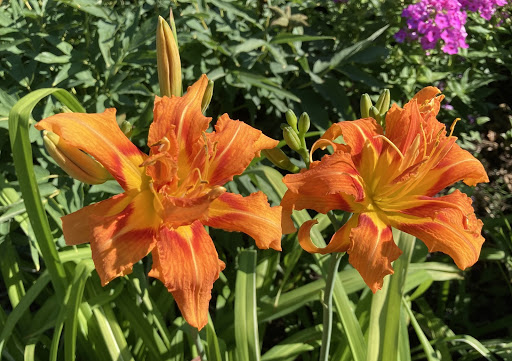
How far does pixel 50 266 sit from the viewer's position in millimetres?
1204

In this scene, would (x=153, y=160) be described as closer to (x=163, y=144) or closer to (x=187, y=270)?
(x=163, y=144)

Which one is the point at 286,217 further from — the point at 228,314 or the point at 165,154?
the point at 228,314

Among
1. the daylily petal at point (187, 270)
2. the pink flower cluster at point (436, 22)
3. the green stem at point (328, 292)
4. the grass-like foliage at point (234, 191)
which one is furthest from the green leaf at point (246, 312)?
the pink flower cluster at point (436, 22)

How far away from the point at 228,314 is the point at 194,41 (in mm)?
939

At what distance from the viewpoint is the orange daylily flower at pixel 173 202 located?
0.81 meters

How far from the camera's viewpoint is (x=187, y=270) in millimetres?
820

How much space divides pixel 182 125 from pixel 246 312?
30.3 inches

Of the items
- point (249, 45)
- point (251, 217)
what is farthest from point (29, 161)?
point (249, 45)

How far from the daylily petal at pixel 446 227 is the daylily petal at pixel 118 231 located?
42cm

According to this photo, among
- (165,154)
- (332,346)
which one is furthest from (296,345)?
(165,154)

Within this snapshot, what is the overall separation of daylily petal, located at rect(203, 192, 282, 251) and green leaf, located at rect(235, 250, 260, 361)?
0.63 meters

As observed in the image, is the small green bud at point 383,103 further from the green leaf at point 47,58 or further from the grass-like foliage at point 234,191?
the green leaf at point 47,58

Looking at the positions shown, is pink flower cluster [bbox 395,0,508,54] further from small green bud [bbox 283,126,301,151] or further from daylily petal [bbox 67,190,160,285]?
daylily petal [bbox 67,190,160,285]

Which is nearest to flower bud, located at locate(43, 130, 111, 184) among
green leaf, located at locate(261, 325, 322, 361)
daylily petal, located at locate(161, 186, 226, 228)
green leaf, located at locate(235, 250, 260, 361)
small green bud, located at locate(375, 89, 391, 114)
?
daylily petal, located at locate(161, 186, 226, 228)
